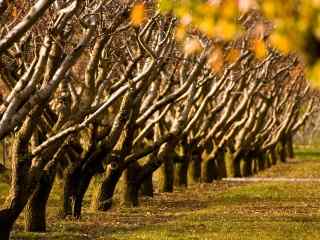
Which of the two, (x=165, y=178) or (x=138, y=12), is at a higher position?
(x=138, y=12)

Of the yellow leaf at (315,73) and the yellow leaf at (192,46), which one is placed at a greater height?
the yellow leaf at (192,46)

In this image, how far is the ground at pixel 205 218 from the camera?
18.7m

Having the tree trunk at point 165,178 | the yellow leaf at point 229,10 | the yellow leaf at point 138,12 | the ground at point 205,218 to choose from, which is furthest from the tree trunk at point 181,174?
the yellow leaf at point 229,10

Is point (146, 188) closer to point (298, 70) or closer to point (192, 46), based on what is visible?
point (298, 70)

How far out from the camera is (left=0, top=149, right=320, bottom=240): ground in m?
18.7

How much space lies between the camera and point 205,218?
2277 centimetres

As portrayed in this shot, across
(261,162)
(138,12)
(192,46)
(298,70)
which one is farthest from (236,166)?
(138,12)

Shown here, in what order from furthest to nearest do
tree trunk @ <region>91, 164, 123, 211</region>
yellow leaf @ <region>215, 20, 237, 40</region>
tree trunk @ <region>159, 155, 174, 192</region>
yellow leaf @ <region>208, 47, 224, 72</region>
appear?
1. tree trunk @ <region>159, 155, 174, 192</region>
2. tree trunk @ <region>91, 164, 123, 211</region>
3. yellow leaf @ <region>208, 47, 224, 72</region>
4. yellow leaf @ <region>215, 20, 237, 40</region>

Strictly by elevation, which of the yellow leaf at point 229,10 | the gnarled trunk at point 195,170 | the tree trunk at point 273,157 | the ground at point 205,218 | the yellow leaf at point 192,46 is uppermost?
the tree trunk at point 273,157

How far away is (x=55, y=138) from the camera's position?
16.8m

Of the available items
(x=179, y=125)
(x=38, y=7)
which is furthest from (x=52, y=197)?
(x=38, y=7)


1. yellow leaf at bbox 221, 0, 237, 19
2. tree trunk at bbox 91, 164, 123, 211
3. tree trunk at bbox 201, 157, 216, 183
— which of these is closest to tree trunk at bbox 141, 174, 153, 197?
tree trunk at bbox 91, 164, 123, 211

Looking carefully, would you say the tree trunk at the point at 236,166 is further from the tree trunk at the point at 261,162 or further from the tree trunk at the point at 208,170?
the tree trunk at the point at 261,162

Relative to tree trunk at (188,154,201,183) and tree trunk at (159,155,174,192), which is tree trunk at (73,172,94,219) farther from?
tree trunk at (188,154,201,183)
